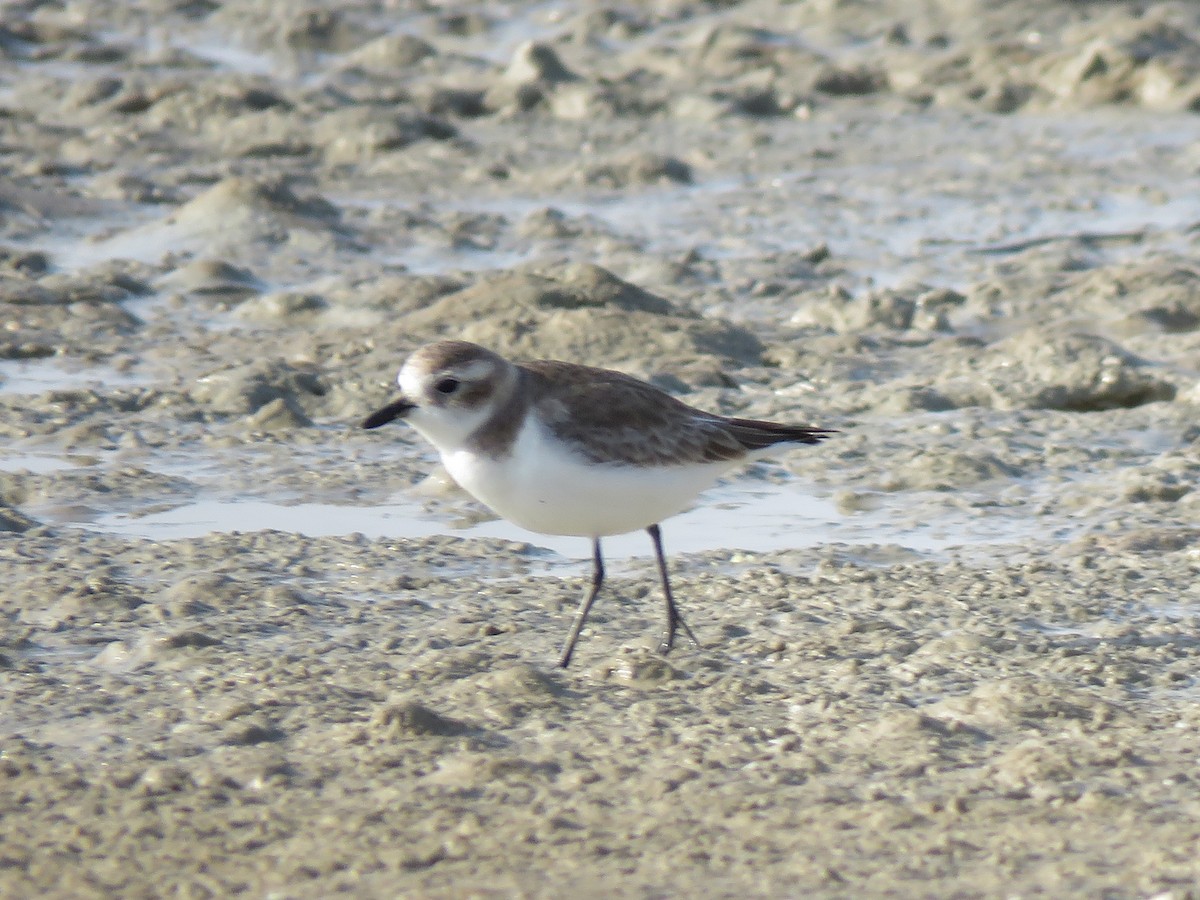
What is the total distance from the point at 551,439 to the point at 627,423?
0.25m

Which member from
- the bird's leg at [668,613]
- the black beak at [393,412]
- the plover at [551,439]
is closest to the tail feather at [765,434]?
the plover at [551,439]

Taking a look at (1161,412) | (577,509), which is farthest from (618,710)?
(1161,412)

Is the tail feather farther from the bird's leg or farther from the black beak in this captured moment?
the black beak

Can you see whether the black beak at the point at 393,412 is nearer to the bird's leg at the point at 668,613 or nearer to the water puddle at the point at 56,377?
the bird's leg at the point at 668,613

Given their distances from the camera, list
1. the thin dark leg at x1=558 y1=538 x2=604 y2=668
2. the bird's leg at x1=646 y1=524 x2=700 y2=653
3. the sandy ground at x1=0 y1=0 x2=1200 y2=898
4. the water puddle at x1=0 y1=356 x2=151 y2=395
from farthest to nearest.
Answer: the water puddle at x1=0 y1=356 x2=151 y2=395 → the bird's leg at x1=646 y1=524 x2=700 y2=653 → the thin dark leg at x1=558 y1=538 x2=604 y2=668 → the sandy ground at x1=0 y1=0 x2=1200 y2=898

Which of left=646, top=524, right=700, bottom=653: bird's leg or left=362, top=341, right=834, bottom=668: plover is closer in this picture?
left=362, top=341, right=834, bottom=668: plover

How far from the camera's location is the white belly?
4645 mm

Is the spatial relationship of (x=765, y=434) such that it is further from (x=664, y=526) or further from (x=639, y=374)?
(x=639, y=374)

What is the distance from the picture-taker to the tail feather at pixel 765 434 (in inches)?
203

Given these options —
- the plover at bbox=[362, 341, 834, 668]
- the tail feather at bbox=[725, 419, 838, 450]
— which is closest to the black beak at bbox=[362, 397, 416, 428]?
the plover at bbox=[362, 341, 834, 668]

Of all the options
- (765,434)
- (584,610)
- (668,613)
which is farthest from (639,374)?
(584,610)

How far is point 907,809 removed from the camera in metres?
Answer: 4.05

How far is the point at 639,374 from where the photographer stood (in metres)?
7.46

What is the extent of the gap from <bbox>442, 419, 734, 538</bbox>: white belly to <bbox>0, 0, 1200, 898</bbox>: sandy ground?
39 centimetres
